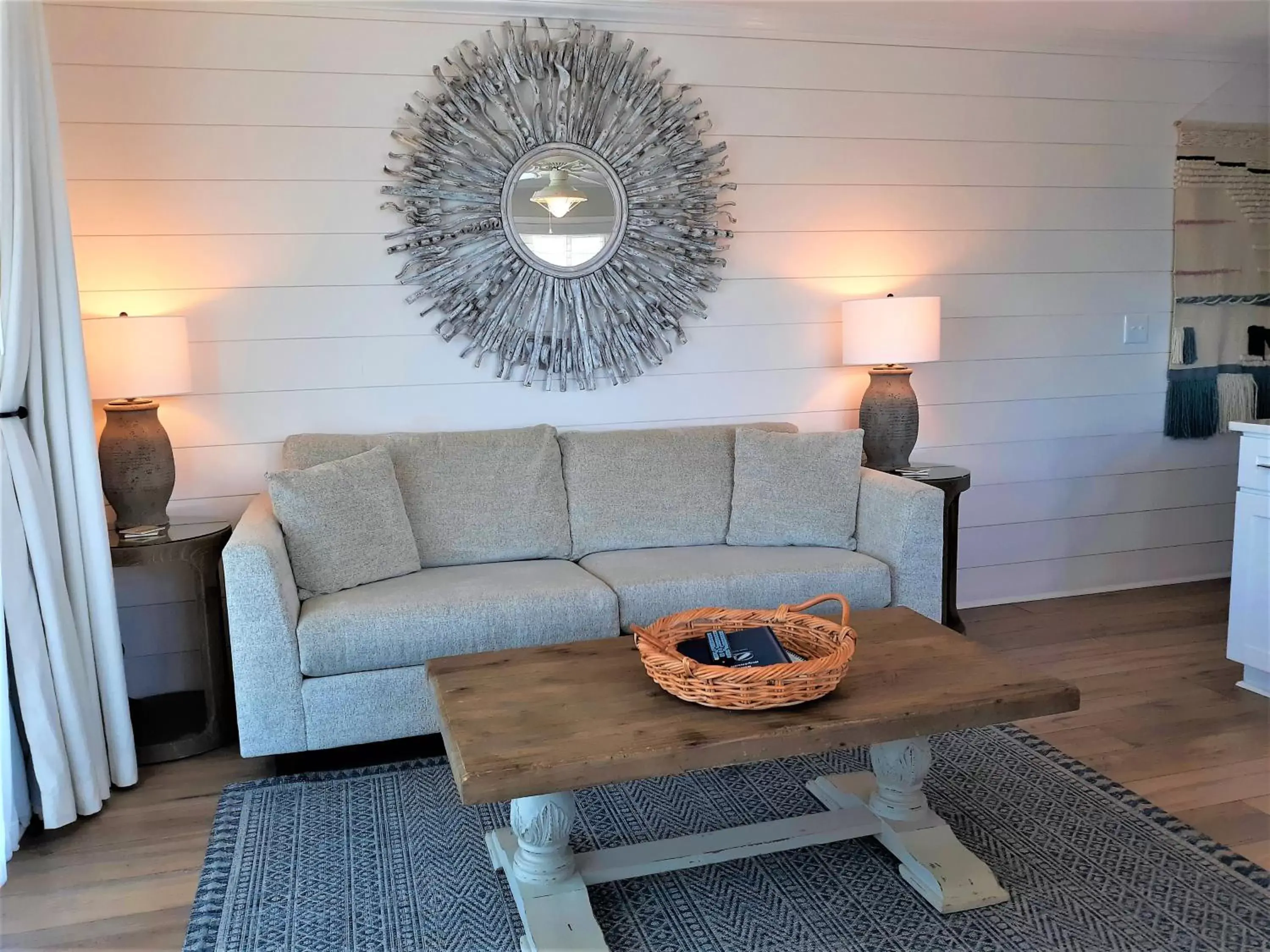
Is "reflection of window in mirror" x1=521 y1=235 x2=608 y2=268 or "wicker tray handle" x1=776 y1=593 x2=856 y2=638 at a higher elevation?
"reflection of window in mirror" x1=521 y1=235 x2=608 y2=268

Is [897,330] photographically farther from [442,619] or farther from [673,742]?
[673,742]

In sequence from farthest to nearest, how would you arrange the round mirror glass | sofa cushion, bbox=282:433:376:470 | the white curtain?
the round mirror glass
sofa cushion, bbox=282:433:376:470
the white curtain

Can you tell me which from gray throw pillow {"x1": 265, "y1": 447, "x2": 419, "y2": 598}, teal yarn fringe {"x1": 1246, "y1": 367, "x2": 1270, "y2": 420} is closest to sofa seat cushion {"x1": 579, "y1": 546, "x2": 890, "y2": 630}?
gray throw pillow {"x1": 265, "y1": 447, "x2": 419, "y2": 598}

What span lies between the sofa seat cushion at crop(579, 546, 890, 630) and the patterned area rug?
1.59 feet

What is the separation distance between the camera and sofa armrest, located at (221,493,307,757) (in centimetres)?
251

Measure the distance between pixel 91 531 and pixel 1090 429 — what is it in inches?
144

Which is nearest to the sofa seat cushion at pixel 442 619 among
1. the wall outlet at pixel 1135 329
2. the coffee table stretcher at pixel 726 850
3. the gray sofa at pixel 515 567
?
the gray sofa at pixel 515 567

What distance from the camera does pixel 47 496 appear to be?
2445mm

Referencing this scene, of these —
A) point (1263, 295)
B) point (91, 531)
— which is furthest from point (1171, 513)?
point (91, 531)

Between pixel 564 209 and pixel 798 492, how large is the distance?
1238 mm

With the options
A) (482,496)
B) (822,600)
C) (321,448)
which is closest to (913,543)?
(822,600)

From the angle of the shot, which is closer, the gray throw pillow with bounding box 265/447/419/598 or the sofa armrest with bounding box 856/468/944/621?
the gray throw pillow with bounding box 265/447/419/598

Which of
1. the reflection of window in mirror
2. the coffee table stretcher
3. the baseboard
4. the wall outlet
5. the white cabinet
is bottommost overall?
the baseboard

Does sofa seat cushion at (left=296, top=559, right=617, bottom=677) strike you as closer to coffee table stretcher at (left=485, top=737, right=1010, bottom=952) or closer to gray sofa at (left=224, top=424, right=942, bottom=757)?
gray sofa at (left=224, top=424, right=942, bottom=757)
